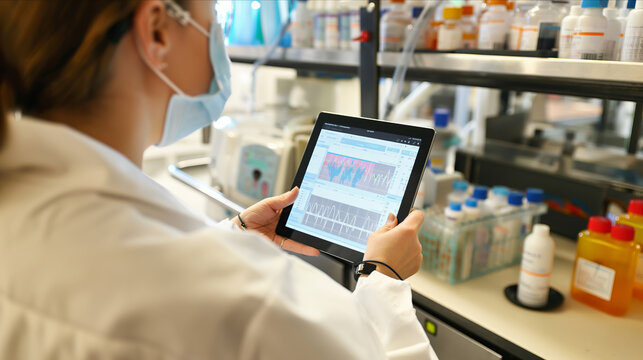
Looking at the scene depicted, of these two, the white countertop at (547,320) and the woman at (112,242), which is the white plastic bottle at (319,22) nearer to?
the white countertop at (547,320)

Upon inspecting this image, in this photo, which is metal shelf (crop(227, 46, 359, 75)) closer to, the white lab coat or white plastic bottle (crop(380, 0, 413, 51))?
white plastic bottle (crop(380, 0, 413, 51))

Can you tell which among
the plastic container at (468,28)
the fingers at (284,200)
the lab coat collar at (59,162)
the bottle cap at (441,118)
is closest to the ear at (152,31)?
the lab coat collar at (59,162)

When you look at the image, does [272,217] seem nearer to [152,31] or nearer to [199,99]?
[199,99]

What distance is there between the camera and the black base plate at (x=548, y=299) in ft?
3.60

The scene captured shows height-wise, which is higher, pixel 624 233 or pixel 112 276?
pixel 112 276

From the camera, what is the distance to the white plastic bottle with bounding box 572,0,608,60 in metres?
0.90

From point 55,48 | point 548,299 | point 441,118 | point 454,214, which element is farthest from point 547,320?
point 55,48

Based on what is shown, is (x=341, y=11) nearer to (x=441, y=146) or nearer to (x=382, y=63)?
(x=382, y=63)

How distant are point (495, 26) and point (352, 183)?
496mm

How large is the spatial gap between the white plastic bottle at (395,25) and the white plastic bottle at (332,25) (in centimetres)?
22

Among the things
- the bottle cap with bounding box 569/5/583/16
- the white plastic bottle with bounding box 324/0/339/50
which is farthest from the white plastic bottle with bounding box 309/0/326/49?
the bottle cap with bounding box 569/5/583/16

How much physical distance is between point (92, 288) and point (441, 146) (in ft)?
4.72

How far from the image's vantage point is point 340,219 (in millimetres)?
1004

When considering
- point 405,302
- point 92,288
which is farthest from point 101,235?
point 405,302
